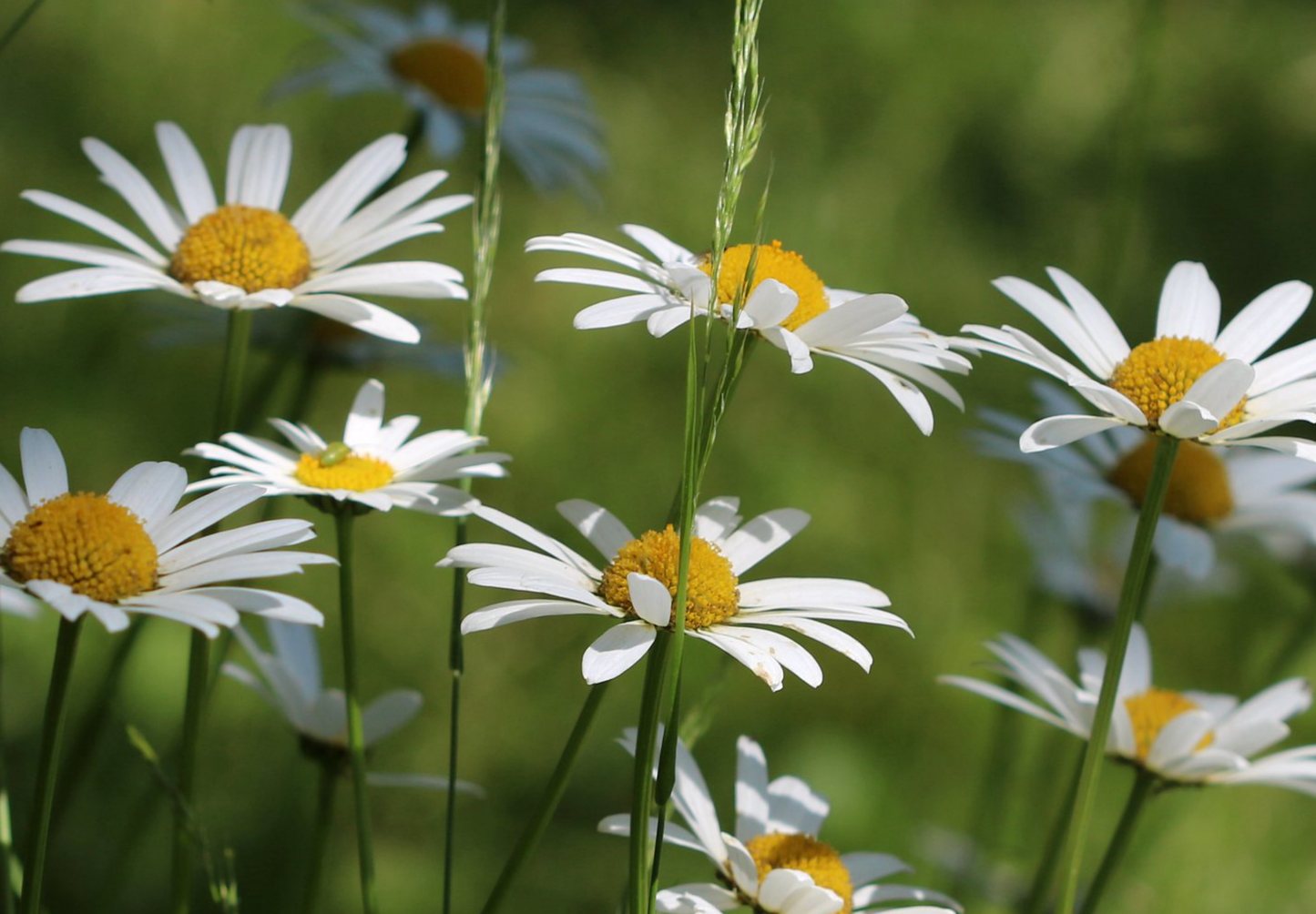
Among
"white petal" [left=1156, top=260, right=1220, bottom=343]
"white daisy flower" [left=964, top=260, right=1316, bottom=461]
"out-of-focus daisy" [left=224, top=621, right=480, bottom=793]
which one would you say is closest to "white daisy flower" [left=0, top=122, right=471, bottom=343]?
"out-of-focus daisy" [left=224, top=621, right=480, bottom=793]

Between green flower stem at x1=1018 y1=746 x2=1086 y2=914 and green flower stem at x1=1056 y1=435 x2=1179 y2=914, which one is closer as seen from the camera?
green flower stem at x1=1056 y1=435 x2=1179 y2=914

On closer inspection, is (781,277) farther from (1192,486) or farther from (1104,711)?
(1192,486)

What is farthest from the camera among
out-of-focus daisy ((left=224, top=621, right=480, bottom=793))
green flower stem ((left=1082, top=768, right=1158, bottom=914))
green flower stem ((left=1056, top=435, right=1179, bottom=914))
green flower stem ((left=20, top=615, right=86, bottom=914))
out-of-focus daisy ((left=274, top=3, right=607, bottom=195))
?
out-of-focus daisy ((left=274, top=3, right=607, bottom=195))

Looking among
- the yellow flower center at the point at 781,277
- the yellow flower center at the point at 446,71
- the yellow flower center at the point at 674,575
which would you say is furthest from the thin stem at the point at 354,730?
the yellow flower center at the point at 446,71

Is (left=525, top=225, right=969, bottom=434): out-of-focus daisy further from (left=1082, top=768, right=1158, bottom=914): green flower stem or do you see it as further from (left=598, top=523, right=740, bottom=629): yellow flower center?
(left=1082, top=768, right=1158, bottom=914): green flower stem

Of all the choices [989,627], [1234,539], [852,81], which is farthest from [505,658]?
[852,81]

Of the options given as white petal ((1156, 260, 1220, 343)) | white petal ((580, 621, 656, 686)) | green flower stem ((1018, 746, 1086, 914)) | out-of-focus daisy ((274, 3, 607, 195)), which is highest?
out-of-focus daisy ((274, 3, 607, 195))
